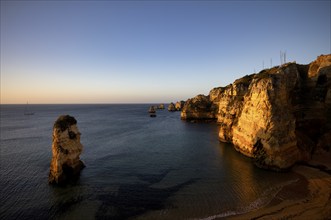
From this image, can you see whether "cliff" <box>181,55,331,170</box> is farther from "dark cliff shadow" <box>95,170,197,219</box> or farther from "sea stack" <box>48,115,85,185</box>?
"sea stack" <box>48,115,85,185</box>

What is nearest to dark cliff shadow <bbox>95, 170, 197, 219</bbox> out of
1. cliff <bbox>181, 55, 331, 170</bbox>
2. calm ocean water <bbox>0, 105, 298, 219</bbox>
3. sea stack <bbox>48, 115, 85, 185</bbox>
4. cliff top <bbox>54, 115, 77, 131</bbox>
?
calm ocean water <bbox>0, 105, 298, 219</bbox>

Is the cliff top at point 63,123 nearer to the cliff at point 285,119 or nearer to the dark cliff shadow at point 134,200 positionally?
the dark cliff shadow at point 134,200

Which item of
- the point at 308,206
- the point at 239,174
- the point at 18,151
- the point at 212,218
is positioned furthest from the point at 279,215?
the point at 18,151

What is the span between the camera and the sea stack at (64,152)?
25.8 metres

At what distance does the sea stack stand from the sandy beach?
67.7 ft

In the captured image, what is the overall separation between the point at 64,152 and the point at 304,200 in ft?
89.3

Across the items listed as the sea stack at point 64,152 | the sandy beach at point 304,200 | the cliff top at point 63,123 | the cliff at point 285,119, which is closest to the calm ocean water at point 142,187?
the sandy beach at point 304,200

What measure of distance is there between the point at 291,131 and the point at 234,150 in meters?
12.4

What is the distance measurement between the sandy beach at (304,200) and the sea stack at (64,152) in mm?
20639

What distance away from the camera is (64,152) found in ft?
87.8

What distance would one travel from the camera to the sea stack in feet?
84.7

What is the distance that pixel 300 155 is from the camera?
29.5 metres

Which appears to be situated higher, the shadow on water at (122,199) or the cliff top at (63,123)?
the cliff top at (63,123)

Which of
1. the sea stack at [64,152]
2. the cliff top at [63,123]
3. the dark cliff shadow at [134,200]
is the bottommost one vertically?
the dark cliff shadow at [134,200]
